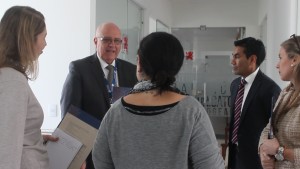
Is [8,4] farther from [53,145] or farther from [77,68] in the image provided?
[53,145]

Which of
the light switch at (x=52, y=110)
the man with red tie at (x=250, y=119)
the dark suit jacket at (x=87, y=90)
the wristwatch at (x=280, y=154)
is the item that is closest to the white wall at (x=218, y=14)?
the light switch at (x=52, y=110)

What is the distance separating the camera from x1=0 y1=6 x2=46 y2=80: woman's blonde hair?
132 centimetres

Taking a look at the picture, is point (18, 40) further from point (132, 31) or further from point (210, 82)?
point (210, 82)

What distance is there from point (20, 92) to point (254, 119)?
1.60 m

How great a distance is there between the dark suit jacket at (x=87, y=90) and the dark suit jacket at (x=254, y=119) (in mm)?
932

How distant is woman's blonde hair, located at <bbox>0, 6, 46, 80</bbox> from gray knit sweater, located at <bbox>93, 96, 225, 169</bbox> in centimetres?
41

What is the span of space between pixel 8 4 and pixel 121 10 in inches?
56.5

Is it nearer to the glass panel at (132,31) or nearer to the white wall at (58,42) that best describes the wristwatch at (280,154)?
the white wall at (58,42)

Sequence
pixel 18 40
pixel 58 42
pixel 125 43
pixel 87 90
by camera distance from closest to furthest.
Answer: pixel 18 40 < pixel 87 90 < pixel 58 42 < pixel 125 43

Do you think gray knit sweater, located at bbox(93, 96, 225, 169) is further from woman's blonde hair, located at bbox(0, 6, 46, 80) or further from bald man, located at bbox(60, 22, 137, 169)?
bald man, located at bbox(60, 22, 137, 169)

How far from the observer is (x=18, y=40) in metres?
1.33

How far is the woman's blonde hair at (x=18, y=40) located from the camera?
4.33 ft

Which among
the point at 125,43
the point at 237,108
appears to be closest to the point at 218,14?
the point at 125,43

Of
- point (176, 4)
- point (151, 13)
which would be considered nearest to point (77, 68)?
point (151, 13)
